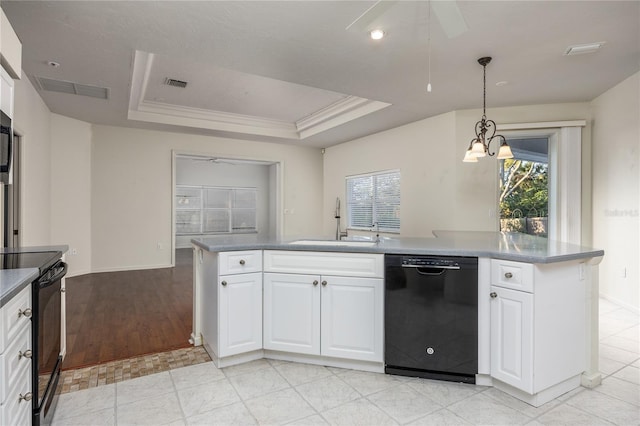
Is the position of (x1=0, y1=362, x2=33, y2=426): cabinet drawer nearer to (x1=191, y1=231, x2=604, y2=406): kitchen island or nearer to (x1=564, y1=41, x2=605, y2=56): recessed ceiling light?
(x1=191, y1=231, x2=604, y2=406): kitchen island

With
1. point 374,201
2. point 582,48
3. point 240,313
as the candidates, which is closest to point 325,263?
point 240,313

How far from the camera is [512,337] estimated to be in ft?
6.67

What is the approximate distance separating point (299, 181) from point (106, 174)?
3.72 meters

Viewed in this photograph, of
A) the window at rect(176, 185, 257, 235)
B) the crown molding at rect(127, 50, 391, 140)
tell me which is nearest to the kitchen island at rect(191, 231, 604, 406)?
the crown molding at rect(127, 50, 391, 140)

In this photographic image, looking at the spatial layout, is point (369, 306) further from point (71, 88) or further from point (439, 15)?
point (71, 88)

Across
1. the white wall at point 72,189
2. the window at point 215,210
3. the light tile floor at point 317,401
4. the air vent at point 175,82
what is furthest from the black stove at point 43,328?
the window at point 215,210

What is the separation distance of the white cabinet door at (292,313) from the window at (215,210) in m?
7.94

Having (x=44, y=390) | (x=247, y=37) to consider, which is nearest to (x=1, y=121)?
(x=44, y=390)

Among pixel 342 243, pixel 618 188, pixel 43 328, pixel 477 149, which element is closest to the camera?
pixel 43 328

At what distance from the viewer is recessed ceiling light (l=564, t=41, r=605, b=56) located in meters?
3.03

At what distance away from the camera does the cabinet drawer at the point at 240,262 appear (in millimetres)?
2412

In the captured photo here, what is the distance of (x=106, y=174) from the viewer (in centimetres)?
591

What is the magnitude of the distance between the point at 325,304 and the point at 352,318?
0.21 metres

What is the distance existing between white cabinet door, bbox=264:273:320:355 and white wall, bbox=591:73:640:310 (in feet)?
12.1
